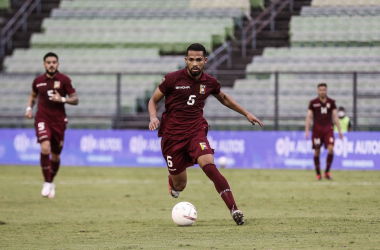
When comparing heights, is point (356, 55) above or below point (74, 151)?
above

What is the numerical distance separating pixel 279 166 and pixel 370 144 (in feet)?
9.20

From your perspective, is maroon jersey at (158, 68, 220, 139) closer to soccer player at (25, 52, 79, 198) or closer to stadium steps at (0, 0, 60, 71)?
soccer player at (25, 52, 79, 198)

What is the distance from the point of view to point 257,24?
27.0 metres

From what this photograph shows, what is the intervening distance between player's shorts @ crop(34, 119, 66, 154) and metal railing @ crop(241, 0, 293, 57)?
14770 millimetres

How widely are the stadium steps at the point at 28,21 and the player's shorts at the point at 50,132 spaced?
57.5 ft

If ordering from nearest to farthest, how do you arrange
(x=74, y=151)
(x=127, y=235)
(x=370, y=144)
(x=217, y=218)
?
(x=127, y=235)
(x=217, y=218)
(x=370, y=144)
(x=74, y=151)

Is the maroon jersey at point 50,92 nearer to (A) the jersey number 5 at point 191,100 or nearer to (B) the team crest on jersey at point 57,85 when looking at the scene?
(B) the team crest on jersey at point 57,85

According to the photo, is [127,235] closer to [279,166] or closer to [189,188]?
[189,188]

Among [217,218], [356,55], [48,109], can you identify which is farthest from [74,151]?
[217,218]

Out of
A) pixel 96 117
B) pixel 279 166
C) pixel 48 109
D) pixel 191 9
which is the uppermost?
pixel 191 9

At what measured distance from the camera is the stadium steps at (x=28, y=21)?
29766 millimetres

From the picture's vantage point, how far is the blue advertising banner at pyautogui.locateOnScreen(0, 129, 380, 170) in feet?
62.5

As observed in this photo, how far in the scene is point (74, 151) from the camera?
A: 20953 mm

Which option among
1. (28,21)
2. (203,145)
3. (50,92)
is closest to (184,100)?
(203,145)
